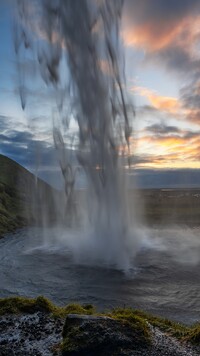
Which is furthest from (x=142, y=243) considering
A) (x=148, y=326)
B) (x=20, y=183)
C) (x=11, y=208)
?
(x=20, y=183)

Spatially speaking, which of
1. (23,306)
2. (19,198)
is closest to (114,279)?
(23,306)

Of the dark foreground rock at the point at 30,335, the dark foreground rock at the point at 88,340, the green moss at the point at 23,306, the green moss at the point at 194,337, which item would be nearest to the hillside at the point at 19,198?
the green moss at the point at 23,306

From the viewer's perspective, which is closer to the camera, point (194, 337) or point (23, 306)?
point (194, 337)

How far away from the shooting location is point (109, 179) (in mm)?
53062

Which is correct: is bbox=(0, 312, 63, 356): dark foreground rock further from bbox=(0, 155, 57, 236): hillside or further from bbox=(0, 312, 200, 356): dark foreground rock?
bbox=(0, 155, 57, 236): hillside

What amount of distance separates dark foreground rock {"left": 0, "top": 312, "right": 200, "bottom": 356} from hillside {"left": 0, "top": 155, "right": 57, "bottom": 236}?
66.1m

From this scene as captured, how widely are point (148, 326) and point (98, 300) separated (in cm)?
1425

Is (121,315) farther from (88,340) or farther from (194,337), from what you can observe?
(194,337)

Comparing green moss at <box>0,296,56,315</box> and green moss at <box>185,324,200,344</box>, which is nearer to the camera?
green moss at <box>185,324,200,344</box>

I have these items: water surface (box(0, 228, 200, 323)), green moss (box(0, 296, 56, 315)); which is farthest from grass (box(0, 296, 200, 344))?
water surface (box(0, 228, 200, 323))

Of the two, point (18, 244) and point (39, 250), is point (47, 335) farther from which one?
point (18, 244)

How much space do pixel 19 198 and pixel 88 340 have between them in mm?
125336

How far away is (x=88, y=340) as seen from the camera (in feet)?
47.6

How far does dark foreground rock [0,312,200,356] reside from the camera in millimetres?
14195
